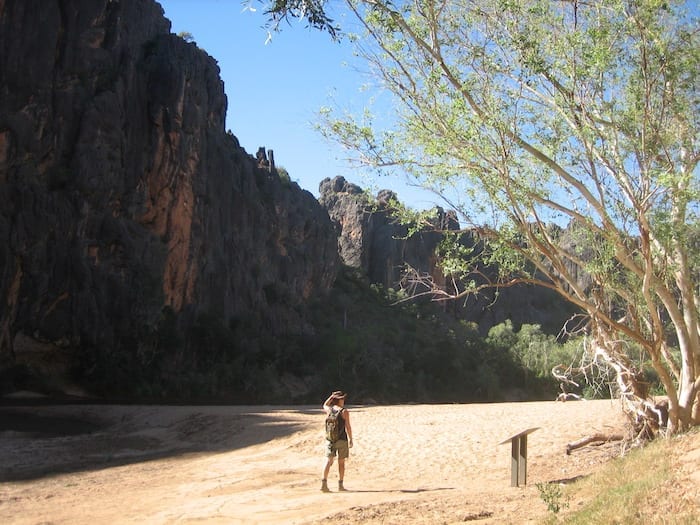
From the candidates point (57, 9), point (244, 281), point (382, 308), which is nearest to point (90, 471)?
point (57, 9)

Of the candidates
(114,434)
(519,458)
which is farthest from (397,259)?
(519,458)

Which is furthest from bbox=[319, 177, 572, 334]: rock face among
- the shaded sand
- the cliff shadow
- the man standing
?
the man standing

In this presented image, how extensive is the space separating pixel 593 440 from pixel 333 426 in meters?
5.59

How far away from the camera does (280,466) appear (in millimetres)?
13516

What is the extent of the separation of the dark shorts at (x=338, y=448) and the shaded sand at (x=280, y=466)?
0.57m

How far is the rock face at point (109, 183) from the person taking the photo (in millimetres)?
35219

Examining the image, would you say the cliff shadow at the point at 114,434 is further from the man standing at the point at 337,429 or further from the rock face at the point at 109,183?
the rock face at the point at 109,183

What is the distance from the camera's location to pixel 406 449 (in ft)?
48.2

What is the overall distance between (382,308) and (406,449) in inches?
2689

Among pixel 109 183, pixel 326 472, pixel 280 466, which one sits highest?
pixel 109 183

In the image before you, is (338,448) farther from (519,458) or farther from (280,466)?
(280,466)

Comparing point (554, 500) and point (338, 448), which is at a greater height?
point (338, 448)

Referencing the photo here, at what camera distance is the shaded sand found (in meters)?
9.25

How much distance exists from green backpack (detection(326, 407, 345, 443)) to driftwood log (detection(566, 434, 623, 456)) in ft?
16.7
